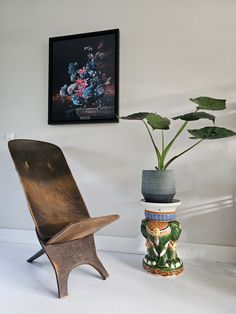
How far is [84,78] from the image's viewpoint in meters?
2.08

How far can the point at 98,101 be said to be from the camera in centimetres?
205

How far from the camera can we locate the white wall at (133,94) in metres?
1.81

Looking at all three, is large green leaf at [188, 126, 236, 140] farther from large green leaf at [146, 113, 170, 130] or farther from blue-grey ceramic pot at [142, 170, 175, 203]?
blue-grey ceramic pot at [142, 170, 175, 203]

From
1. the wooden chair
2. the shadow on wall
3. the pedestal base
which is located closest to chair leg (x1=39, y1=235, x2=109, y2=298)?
the wooden chair

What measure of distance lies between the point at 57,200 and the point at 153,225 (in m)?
0.68

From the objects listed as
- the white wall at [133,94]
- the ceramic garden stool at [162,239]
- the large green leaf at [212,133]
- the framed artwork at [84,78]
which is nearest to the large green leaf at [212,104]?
the large green leaf at [212,133]

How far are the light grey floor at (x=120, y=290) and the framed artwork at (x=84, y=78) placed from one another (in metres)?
1.18

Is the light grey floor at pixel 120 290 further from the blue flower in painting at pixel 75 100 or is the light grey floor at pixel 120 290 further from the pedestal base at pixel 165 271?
the blue flower in painting at pixel 75 100

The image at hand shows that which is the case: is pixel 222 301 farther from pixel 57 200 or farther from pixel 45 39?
pixel 45 39

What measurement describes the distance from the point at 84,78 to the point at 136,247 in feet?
4.89

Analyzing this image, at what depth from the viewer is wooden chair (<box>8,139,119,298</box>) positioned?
1307 millimetres

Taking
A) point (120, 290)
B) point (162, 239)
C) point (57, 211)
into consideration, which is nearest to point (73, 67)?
point (57, 211)

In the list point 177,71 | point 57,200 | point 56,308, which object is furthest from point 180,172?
point 56,308

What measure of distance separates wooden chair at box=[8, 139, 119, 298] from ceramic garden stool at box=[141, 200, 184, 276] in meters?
0.30
